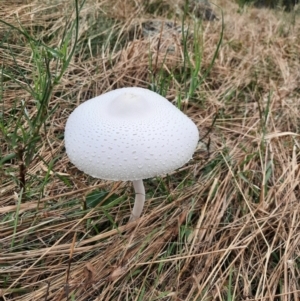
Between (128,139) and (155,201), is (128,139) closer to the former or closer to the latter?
(128,139)

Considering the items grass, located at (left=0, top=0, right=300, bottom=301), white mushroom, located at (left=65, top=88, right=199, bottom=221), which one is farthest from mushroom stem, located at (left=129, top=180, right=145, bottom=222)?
white mushroom, located at (left=65, top=88, right=199, bottom=221)

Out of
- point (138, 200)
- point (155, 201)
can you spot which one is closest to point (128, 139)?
point (138, 200)

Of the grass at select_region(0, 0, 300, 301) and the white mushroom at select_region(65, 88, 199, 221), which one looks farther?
the grass at select_region(0, 0, 300, 301)

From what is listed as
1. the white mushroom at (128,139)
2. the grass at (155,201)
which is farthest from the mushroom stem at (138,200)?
the white mushroom at (128,139)

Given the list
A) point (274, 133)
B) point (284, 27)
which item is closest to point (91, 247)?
point (274, 133)

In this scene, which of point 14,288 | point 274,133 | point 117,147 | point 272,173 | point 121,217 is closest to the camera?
point 117,147

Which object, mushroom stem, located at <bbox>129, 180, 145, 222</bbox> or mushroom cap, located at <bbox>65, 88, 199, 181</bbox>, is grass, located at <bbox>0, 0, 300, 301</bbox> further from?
mushroom cap, located at <bbox>65, 88, 199, 181</bbox>

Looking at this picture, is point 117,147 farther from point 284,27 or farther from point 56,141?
point 284,27
